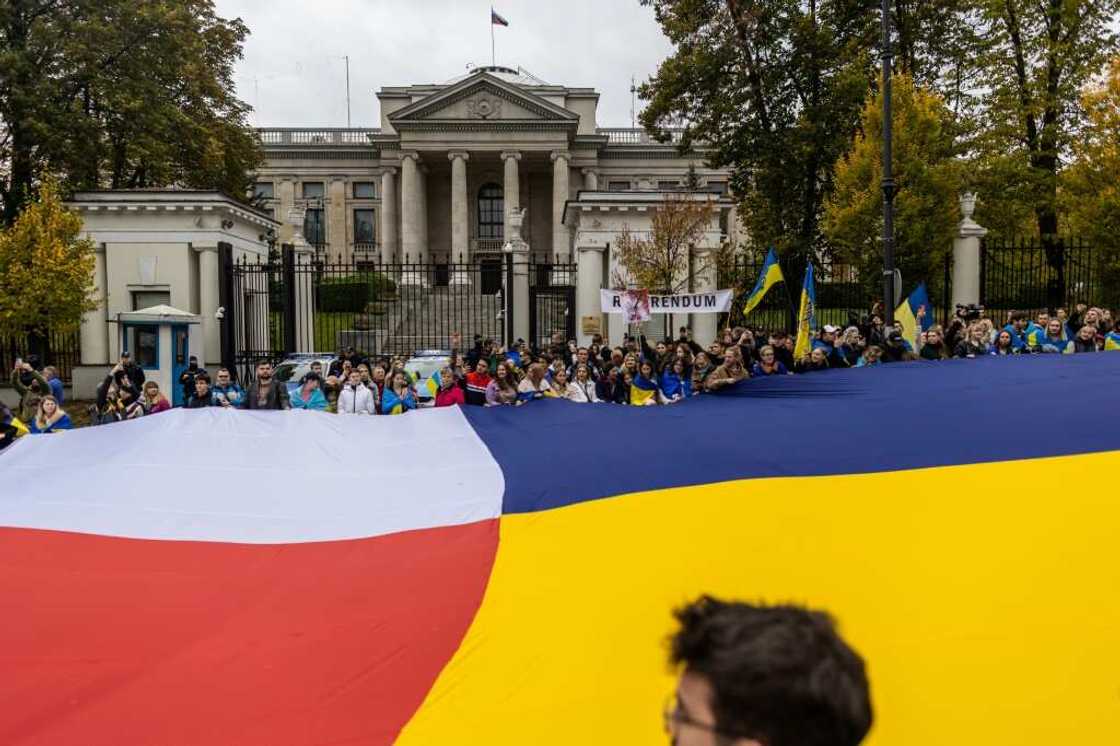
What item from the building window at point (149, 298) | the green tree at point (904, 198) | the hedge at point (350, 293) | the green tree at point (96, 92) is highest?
the green tree at point (96, 92)

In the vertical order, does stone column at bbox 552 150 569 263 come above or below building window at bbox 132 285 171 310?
above

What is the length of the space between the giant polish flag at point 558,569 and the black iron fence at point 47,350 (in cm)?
2031

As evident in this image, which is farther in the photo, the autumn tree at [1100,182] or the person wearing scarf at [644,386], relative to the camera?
the autumn tree at [1100,182]

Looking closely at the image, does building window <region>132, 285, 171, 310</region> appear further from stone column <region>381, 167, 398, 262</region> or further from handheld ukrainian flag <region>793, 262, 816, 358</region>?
stone column <region>381, 167, 398, 262</region>

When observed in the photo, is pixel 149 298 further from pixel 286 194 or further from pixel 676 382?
pixel 286 194

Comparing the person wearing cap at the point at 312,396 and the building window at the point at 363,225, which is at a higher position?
the building window at the point at 363,225

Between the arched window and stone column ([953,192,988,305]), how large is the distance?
40424 mm

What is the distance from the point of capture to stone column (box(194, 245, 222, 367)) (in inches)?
926

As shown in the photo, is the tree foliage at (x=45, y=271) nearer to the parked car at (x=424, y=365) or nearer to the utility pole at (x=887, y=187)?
the parked car at (x=424, y=365)

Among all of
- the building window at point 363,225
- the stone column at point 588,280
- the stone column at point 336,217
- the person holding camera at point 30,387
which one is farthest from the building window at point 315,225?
the person holding camera at point 30,387

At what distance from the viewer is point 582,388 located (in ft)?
38.8

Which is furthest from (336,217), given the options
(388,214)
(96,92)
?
(96,92)

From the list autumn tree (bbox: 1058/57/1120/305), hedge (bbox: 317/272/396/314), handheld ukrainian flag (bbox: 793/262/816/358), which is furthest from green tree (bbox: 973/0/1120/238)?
hedge (bbox: 317/272/396/314)

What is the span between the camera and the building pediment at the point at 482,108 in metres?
53.0
